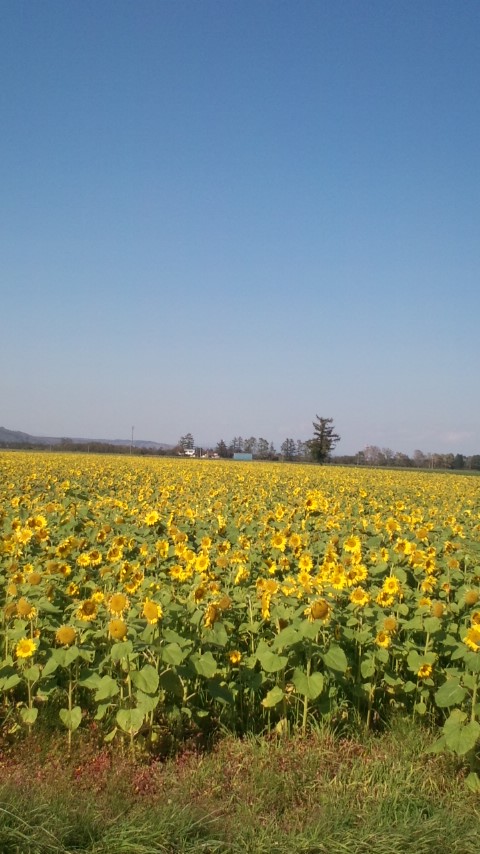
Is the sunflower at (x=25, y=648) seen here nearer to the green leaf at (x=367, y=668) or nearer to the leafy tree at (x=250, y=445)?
the green leaf at (x=367, y=668)

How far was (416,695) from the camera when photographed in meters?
4.38

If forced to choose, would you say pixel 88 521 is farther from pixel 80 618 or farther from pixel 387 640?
pixel 387 640

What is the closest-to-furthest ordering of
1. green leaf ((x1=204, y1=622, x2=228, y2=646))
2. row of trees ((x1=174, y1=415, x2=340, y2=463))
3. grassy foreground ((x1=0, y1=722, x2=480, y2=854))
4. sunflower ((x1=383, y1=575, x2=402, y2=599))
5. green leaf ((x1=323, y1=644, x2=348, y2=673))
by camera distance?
1. grassy foreground ((x1=0, y1=722, x2=480, y2=854))
2. green leaf ((x1=323, y1=644, x2=348, y2=673))
3. green leaf ((x1=204, y1=622, x2=228, y2=646))
4. sunflower ((x1=383, y1=575, x2=402, y2=599))
5. row of trees ((x1=174, y1=415, x2=340, y2=463))

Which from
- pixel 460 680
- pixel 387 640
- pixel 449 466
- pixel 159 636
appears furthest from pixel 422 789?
pixel 449 466

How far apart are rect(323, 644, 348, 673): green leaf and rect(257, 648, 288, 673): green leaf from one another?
0.78ft

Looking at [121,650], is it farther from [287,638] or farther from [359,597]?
[359,597]

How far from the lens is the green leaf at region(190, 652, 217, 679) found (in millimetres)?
3770

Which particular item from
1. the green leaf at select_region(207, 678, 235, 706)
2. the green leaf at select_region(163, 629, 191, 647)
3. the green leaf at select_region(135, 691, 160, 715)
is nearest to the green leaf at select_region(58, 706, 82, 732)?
the green leaf at select_region(135, 691, 160, 715)

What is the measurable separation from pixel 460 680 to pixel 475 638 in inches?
9.9

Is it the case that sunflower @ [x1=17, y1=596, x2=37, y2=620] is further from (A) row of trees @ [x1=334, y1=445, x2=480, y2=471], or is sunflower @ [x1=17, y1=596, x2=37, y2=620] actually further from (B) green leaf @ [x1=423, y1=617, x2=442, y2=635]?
(A) row of trees @ [x1=334, y1=445, x2=480, y2=471]

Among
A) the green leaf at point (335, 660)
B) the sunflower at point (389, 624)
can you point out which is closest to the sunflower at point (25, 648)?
the green leaf at point (335, 660)

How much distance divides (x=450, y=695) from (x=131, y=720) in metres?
1.70

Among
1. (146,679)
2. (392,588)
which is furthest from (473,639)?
(146,679)

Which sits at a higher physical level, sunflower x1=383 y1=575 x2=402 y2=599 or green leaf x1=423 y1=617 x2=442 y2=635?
sunflower x1=383 y1=575 x2=402 y2=599
